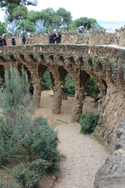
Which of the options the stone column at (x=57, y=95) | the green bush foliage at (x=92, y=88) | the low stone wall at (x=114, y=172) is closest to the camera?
the low stone wall at (x=114, y=172)

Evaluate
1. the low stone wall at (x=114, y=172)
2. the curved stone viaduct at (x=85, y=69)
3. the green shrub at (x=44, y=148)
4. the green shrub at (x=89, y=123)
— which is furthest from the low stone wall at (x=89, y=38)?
the low stone wall at (x=114, y=172)

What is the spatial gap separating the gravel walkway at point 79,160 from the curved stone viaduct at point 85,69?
2.36ft

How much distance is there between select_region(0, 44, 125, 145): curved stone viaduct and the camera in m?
7.56

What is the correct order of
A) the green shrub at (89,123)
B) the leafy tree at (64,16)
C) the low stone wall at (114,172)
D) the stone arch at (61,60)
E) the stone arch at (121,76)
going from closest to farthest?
the low stone wall at (114,172) < the stone arch at (121,76) < the green shrub at (89,123) < the stone arch at (61,60) < the leafy tree at (64,16)

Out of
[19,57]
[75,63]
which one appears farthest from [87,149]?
[19,57]

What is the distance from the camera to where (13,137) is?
7387 millimetres

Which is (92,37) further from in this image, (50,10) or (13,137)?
(50,10)

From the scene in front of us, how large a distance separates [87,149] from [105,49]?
441 centimetres

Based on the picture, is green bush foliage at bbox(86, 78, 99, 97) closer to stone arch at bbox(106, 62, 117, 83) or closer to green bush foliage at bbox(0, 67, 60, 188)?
green bush foliage at bbox(0, 67, 60, 188)

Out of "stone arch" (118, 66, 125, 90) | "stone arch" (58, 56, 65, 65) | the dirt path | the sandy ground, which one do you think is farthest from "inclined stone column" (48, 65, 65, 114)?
"stone arch" (118, 66, 125, 90)

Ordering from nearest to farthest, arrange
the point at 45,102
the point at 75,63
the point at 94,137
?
the point at 94,137 < the point at 75,63 < the point at 45,102

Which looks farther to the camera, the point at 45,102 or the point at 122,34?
the point at 45,102

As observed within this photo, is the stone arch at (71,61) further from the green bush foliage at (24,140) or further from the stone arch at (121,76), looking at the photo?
the stone arch at (121,76)

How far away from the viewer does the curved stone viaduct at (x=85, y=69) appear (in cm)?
756
